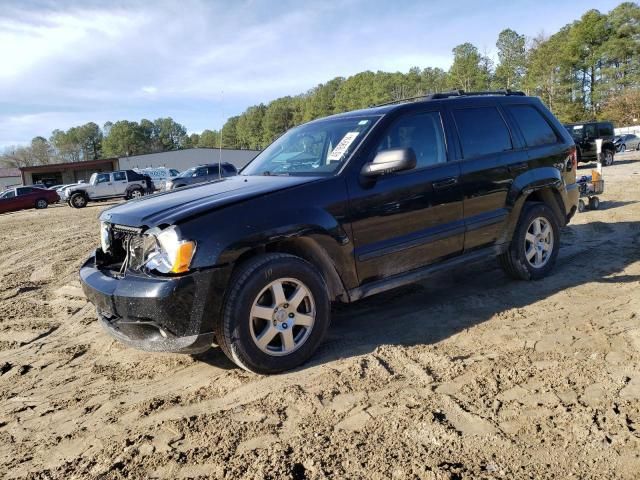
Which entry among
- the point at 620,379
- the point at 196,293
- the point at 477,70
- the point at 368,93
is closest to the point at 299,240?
the point at 196,293

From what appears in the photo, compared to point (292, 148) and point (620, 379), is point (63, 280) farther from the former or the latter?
point (620, 379)

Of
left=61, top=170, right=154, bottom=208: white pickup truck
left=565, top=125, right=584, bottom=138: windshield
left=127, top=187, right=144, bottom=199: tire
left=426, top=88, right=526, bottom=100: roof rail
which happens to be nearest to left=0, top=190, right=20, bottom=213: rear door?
left=61, top=170, right=154, bottom=208: white pickup truck

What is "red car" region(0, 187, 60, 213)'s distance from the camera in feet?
90.9

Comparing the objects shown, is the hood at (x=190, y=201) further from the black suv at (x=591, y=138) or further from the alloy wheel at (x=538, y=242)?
the black suv at (x=591, y=138)

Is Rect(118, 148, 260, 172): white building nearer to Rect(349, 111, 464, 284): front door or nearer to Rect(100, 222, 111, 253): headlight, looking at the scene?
Rect(349, 111, 464, 284): front door

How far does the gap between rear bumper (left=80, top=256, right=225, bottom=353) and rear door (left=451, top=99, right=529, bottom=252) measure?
2.49m

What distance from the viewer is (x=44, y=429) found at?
115 inches

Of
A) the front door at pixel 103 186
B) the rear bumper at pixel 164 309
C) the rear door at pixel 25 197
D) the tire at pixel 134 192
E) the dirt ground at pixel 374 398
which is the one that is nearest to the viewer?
the dirt ground at pixel 374 398

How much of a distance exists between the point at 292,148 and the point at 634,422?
3315mm

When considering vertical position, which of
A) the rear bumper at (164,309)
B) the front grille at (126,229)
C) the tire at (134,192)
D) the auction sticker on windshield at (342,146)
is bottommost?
the tire at (134,192)

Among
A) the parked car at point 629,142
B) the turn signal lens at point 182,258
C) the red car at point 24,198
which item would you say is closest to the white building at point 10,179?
the red car at point 24,198

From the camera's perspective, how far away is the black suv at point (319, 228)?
3125mm

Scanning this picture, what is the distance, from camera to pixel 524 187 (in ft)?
16.2

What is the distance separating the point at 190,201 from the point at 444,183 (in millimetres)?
2122
